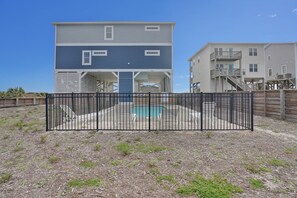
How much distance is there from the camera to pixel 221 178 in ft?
12.1

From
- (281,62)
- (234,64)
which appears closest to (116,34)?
(234,64)

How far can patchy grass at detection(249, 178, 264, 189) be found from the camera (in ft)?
11.2

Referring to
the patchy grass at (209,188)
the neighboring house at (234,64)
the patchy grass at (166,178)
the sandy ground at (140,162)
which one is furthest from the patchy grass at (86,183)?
the neighboring house at (234,64)

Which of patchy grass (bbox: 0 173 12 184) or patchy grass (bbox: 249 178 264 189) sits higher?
patchy grass (bbox: 0 173 12 184)

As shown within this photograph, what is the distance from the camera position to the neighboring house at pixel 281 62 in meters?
28.9

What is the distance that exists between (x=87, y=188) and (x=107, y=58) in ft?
62.8

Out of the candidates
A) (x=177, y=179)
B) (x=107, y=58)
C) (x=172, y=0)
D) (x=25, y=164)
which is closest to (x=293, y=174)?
(x=177, y=179)

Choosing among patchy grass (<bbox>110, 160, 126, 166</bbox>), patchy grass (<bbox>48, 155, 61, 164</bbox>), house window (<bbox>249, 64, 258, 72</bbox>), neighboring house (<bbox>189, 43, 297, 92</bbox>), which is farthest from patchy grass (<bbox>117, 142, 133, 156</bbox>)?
house window (<bbox>249, 64, 258, 72</bbox>)

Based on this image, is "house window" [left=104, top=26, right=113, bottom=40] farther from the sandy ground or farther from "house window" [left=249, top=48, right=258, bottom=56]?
"house window" [left=249, top=48, right=258, bottom=56]

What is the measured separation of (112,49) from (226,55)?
1596 centimetres

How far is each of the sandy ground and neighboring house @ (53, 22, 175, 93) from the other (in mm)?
14829

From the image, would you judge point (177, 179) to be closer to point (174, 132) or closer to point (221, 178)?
point (221, 178)

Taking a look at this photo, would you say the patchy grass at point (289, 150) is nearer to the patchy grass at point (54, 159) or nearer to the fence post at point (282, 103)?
the patchy grass at point (54, 159)

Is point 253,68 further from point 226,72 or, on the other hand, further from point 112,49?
point 112,49
